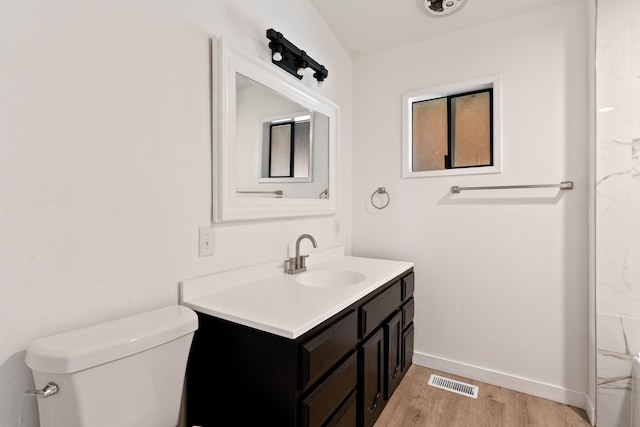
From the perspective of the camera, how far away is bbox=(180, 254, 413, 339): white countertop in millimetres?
1057

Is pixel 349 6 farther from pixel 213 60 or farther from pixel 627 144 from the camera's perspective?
pixel 627 144

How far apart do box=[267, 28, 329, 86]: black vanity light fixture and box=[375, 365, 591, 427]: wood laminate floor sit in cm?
204

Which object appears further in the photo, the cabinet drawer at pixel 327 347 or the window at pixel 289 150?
the window at pixel 289 150

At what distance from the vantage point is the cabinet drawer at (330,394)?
1.02m

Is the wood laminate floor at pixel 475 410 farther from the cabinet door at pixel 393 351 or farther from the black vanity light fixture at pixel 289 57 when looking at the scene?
the black vanity light fixture at pixel 289 57

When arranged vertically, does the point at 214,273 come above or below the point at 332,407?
above

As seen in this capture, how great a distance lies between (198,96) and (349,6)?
132 cm

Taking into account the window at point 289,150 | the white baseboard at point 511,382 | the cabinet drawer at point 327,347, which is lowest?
the white baseboard at point 511,382

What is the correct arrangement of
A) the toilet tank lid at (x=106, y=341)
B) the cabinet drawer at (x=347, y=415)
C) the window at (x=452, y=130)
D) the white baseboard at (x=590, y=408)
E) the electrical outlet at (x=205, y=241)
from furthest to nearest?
the window at (x=452, y=130)
the white baseboard at (x=590, y=408)
the electrical outlet at (x=205, y=241)
the cabinet drawer at (x=347, y=415)
the toilet tank lid at (x=106, y=341)

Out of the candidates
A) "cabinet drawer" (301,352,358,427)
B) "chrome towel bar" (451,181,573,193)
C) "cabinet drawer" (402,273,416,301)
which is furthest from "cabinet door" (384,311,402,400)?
"chrome towel bar" (451,181,573,193)

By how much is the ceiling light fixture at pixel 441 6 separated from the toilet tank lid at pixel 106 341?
215 cm

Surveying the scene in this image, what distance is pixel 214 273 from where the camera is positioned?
1366 mm

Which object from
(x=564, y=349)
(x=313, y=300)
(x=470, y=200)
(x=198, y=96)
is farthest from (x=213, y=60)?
(x=564, y=349)

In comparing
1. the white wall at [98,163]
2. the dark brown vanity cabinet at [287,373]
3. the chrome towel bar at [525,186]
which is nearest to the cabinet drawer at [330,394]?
the dark brown vanity cabinet at [287,373]
